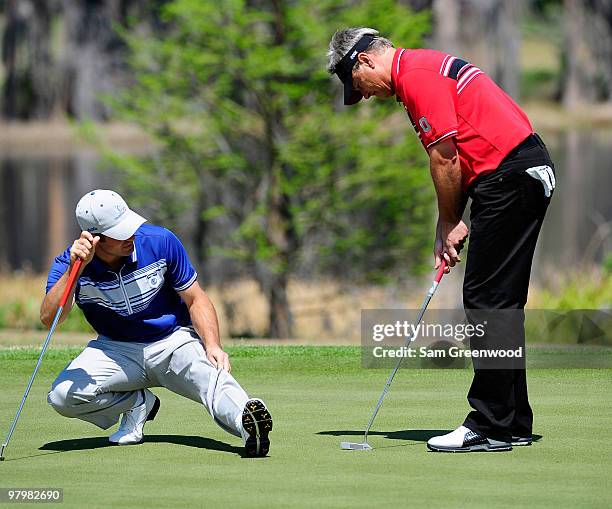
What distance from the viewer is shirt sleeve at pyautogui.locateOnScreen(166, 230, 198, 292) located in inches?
222

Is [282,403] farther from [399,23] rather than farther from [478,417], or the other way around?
[399,23]

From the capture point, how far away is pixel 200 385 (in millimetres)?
5652

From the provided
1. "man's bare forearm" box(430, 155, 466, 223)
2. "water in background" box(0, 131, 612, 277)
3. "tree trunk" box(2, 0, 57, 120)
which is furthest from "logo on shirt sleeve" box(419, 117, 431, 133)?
"tree trunk" box(2, 0, 57, 120)

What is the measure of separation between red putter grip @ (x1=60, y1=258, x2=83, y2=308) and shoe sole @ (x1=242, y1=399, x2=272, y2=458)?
0.87 m

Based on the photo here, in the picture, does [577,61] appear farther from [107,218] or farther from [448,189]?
[107,218]

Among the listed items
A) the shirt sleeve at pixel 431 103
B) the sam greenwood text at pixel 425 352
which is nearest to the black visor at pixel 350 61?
the shirt sleeve at pixel 431 103

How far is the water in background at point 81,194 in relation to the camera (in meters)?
24.3

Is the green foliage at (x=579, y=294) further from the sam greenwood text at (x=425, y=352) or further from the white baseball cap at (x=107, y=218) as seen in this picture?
the white baseball cap at (x=107, y=218)

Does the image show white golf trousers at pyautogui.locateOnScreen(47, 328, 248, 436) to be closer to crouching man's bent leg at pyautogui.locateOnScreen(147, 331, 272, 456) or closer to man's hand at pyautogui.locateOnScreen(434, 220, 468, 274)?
crouching man's bent leg at pyautogui.locateOnScreen(147, 331, 272, 456)

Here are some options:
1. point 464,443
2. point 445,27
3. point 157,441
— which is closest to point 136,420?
point 157,441

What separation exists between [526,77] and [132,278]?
51048mm

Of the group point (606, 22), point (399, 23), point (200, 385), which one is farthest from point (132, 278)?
point (606, 22)

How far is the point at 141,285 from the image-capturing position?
5.61 m

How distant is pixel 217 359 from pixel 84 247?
28.4 inches
